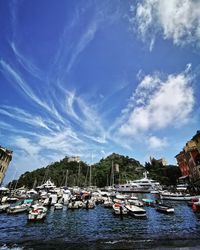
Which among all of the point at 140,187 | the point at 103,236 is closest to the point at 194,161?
the point at 140,187

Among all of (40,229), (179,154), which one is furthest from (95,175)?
(40,229)

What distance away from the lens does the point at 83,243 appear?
46.6 feet

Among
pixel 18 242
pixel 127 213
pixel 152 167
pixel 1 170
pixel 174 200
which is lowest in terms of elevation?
pixel 18 242

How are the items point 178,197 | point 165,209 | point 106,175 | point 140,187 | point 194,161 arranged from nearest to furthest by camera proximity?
point 165,209
point 178,197
point 194,161
point 140,187
point 106,175

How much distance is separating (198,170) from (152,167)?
230 ft

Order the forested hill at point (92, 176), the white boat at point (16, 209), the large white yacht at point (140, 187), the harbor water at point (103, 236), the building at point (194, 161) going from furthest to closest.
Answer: the forested hill at point (92, 176), the large white yacht at point (140, 187), the building at point (194, 161), the white boat at point (16, 209), the harbor water at point (103, 236)

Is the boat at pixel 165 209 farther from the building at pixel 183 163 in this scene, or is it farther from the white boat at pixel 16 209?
the building at pixel 183 163

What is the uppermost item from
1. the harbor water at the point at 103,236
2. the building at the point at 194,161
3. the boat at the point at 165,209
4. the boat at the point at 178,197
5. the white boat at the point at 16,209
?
the building at the point at 194,161

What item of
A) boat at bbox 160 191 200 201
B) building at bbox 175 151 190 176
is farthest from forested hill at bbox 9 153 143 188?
boat at bbox 160 191 200 201

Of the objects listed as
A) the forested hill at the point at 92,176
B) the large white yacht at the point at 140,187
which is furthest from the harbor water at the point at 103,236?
the forested hill at the point at 92,176

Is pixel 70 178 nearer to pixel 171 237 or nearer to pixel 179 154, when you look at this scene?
pixel 179 154

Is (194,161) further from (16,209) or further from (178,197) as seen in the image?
(16,209)

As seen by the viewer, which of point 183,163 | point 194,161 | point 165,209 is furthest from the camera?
point 183,163

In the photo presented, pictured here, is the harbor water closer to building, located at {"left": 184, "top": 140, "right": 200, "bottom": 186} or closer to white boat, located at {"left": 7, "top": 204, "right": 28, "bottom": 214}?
white boat, located at {"left": 7, "top": 204, "right": 28, "bottom": 214}
